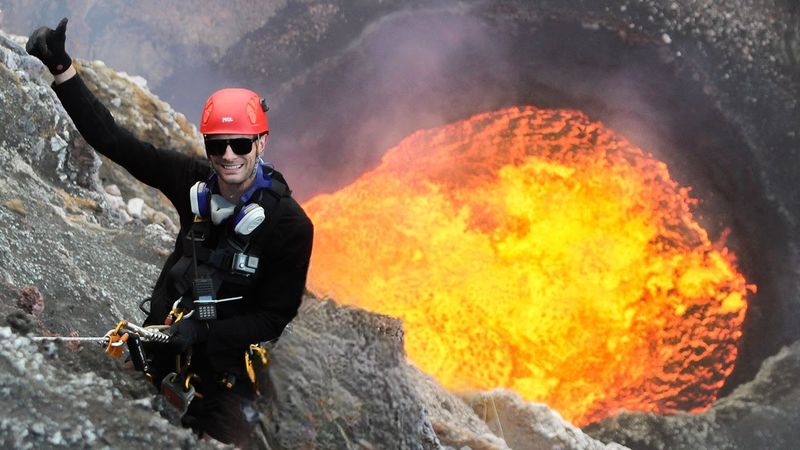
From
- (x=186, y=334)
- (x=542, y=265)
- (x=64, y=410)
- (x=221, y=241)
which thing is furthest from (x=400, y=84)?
(x=64, y=410)

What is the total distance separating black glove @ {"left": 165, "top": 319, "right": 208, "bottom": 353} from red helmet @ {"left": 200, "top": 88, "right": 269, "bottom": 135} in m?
1.03

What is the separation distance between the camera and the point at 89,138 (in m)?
3.63

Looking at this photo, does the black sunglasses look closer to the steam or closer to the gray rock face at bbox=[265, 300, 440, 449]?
the gray rock face at bbox=[265, 300, 440, 449]

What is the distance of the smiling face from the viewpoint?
11.8 feet

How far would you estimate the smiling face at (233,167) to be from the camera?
359 cm

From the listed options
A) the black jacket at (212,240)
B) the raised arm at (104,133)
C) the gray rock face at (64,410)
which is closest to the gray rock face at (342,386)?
Answer: the gray rock face at (64,410)

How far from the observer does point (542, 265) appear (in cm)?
1516

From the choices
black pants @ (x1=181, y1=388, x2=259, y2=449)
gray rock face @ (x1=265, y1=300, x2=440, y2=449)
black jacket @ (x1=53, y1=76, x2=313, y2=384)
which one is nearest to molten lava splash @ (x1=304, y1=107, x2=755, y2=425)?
gray rock face @ (x1=265, y1=300, x2=440, y2=449)

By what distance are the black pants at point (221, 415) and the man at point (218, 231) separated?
0.62 ft

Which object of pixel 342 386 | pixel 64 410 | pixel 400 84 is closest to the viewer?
pixel 64 410

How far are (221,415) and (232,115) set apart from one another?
1.78 meters

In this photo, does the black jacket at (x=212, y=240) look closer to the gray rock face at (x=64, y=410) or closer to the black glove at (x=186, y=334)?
the black glove at (x=186, y=334)

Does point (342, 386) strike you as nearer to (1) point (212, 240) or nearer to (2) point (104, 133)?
(1) point (212, 240)

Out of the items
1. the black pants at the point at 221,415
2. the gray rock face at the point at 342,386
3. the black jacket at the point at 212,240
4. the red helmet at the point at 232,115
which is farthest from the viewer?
the gray rock face at the point at 342,386
